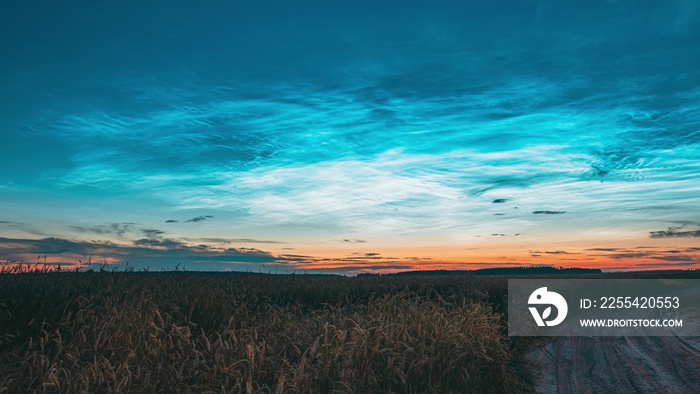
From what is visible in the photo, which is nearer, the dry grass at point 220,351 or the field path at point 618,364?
the dry grass at point 220,351

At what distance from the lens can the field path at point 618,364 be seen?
34.8ft

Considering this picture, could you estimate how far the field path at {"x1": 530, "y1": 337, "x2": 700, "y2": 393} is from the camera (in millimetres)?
10594

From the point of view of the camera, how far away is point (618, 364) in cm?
1241

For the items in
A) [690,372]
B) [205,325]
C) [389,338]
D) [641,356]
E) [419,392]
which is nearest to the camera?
[419,392]

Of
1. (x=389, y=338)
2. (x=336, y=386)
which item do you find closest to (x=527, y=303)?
(x=389, y=338)

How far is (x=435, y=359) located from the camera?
7789mm

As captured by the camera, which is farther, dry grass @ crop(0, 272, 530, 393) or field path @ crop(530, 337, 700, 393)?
field path @ crop(530, 337, 700, 393)

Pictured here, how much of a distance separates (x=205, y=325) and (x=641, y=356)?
10631 mm

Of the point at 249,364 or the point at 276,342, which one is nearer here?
the point at 249,364

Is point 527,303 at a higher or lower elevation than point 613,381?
higher

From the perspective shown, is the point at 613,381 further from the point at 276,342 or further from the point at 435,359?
the point at 276,342

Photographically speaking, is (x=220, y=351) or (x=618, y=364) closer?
(x=220, y=351)

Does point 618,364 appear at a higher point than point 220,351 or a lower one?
lower

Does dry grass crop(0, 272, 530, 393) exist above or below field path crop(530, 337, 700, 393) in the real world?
above
